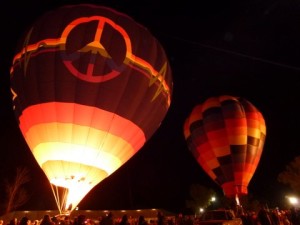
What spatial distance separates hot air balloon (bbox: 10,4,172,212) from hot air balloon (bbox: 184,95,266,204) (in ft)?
28.6

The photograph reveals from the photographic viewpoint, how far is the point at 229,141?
19.9 metres

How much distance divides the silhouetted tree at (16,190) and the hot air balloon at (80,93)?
28.4m

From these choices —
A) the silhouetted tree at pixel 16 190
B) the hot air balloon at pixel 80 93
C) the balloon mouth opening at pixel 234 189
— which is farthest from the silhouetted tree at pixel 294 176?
→ the silhouetted tree at pixel 16 190

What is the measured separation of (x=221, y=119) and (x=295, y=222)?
8.33m

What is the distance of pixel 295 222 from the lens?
1321cm

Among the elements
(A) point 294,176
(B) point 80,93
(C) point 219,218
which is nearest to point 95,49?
(B) point 80,93

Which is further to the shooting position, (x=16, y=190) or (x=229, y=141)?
(x=16, y=190)

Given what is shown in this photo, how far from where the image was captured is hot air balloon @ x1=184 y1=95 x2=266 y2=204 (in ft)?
64.5

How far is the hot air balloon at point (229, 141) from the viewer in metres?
19.7

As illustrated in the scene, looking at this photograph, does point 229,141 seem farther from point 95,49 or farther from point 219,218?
point 95,49

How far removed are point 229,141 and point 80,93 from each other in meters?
11.2

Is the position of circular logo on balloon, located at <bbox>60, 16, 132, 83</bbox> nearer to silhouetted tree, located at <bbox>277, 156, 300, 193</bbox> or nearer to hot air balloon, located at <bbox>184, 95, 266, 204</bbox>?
hot air balloon, located at <bbox>184, 95, 266, 204</bbox>

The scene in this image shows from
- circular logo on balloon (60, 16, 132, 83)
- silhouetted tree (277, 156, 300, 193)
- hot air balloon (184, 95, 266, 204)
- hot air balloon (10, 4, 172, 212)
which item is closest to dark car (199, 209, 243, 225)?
hot air balloon (10, 4, 172, 212)

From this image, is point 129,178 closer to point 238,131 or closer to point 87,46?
point 238,131
